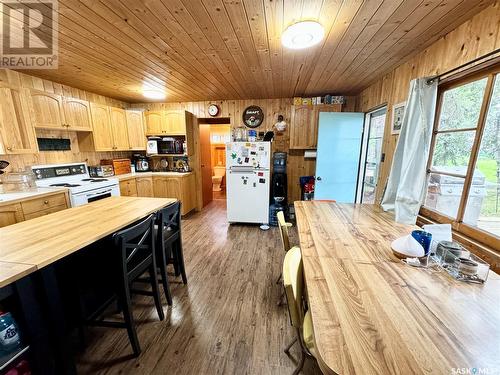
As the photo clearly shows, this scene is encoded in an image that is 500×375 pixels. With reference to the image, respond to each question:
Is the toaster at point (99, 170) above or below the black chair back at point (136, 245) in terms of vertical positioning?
above

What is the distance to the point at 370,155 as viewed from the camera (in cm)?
350

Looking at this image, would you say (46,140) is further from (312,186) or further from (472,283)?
(472,283)

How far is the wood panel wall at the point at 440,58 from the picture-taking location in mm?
1358

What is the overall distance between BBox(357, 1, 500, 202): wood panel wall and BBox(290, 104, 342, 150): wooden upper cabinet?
0.92 m

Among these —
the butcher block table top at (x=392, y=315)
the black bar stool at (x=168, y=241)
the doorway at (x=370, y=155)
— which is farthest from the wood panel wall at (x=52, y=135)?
the doorway at (x=370, y=155)

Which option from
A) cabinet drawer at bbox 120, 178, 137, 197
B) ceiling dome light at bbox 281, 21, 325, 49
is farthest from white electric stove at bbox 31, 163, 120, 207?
ceiling dome light at bbox 281, 21, 325, 49

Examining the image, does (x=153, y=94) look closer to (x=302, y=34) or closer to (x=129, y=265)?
(x=302, y=34)

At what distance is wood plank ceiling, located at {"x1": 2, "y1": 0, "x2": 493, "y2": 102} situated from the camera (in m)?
1.39

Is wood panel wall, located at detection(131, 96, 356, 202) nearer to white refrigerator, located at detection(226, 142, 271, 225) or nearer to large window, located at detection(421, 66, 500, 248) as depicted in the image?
white refrigerator, located at detection(226, 142, 271, 225)

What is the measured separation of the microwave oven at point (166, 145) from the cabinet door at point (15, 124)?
177cm

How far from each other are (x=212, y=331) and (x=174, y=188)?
2883 millimetres

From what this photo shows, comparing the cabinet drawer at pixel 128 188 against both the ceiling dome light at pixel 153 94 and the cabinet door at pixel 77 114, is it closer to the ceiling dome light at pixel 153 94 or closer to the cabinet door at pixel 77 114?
the cabinet door at pixel 77 114

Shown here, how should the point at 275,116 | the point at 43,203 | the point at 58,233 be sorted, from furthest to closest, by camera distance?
1. the point at 275,116
2. the point at 43,203
3. the point at 58,233

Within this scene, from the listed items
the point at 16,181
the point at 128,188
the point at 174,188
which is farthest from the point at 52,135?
the point at 174,188
